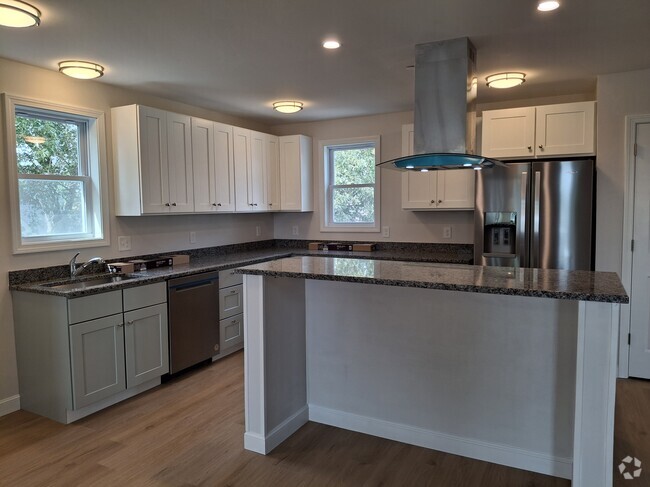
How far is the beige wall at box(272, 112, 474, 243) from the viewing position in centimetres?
481

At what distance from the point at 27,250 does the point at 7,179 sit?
19.7 inches

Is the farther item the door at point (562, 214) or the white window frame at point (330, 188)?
the white window frame at point (330, 188)

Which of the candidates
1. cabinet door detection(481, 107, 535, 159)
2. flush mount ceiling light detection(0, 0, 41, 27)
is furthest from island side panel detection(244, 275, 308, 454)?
A: cabinet door detection(481, 107, 535, 159)

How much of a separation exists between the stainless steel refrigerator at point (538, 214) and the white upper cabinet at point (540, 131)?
0.19 m

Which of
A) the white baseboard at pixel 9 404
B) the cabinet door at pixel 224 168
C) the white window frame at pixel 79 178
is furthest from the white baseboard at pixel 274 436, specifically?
the cabinet door at pixel 224 168

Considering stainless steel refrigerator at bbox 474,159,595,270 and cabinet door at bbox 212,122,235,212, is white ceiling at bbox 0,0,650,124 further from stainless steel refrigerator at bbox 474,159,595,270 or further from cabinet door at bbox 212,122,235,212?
stainless steel refrigerator at bbox 474,159,595,270

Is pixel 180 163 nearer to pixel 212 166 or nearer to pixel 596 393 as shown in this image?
pixel 212 166

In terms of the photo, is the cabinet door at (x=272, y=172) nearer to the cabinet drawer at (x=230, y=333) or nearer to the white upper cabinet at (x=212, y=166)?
the white upper cabinet at (x=212, y=166)

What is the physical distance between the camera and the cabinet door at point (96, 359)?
2.97m

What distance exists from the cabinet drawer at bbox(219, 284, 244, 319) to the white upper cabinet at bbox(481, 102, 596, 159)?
258cm

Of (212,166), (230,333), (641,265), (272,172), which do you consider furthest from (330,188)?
(641,265)

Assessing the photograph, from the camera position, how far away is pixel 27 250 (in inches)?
128

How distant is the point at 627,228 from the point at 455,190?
1.43 meters

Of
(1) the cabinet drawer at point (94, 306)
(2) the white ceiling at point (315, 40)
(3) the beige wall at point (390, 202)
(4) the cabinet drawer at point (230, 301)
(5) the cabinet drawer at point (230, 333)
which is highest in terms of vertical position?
(2) the white ceiling at point (315, 40)
